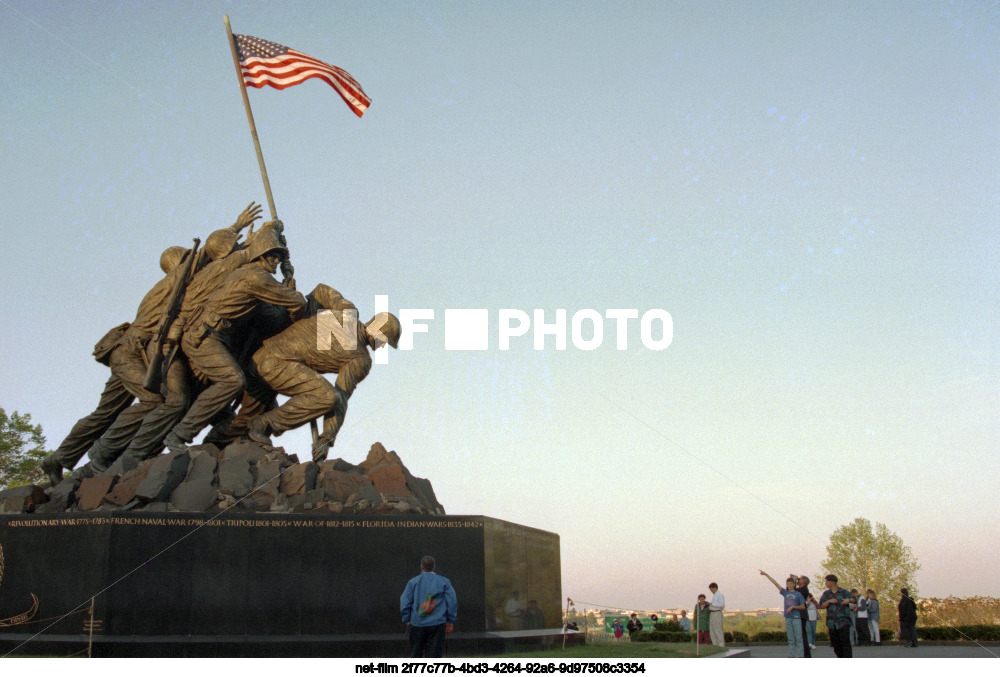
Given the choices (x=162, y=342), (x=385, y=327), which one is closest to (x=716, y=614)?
(x=385, y=327)

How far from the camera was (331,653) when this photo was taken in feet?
33.6

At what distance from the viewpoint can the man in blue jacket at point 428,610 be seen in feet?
22.9

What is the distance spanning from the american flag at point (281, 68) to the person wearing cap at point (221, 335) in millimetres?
3897

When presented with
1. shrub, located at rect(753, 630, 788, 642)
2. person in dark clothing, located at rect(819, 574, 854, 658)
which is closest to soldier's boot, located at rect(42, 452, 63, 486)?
person in dark clothing, located at rect(819, 574, 854, 658)

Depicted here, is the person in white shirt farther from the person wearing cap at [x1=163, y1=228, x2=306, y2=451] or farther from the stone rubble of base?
the person wearing cap at [x1=163, y1=228, x2=306, y2=451]

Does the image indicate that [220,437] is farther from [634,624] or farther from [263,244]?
[634,624]

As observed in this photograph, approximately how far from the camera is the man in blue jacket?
22.9ft

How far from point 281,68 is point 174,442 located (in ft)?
22.2

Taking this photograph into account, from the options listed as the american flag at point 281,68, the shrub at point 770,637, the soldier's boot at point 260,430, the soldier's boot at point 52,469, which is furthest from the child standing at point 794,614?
the american flag at point 281,68

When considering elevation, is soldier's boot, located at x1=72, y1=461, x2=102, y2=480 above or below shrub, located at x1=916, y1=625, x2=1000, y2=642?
above

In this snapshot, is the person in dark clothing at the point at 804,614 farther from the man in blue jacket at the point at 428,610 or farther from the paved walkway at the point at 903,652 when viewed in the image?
the man in blue jacket at the point at 428,610

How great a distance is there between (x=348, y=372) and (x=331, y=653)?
446 cm

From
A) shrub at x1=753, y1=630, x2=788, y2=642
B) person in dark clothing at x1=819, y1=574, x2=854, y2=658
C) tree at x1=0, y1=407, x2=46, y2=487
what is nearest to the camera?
person in dark clothing at x1=819, y1=574, x2=854, y2=658

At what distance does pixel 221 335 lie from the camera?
13.0m
